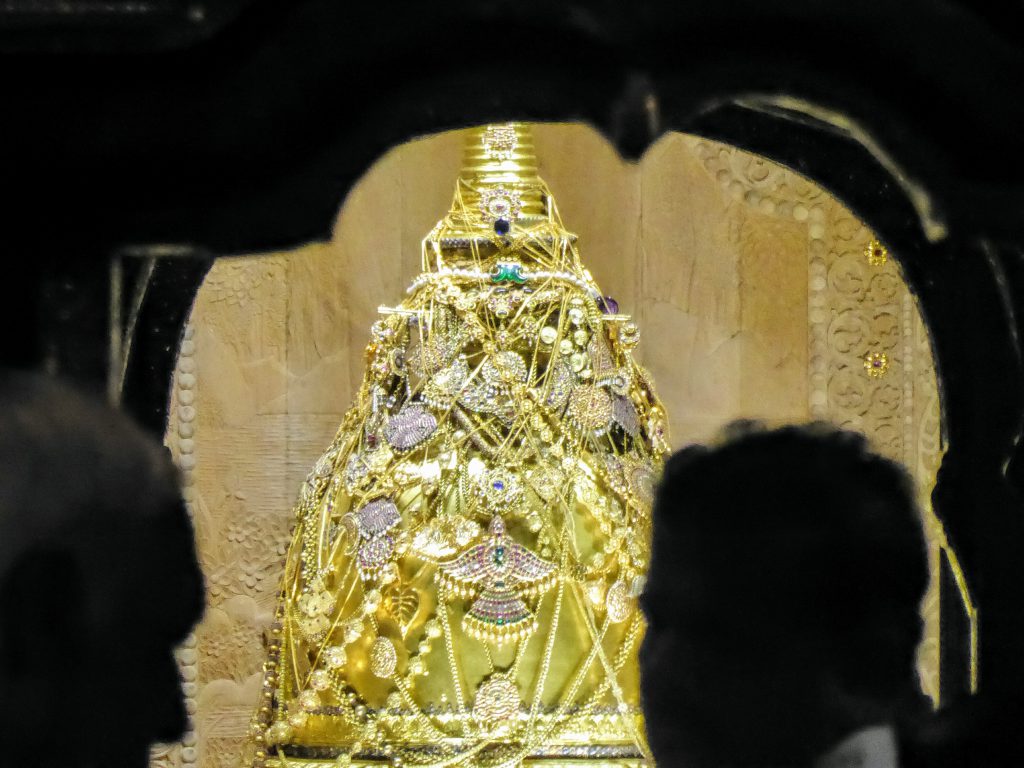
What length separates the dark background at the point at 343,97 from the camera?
571 millimetres

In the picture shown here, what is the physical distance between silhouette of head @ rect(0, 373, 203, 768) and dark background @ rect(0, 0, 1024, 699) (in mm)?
32

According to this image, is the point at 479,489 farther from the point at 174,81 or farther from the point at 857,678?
the point at 174,81

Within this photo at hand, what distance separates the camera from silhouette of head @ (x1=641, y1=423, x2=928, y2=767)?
0.73 metres

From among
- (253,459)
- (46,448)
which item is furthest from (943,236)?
(253,459)

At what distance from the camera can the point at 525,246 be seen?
55.8 inches

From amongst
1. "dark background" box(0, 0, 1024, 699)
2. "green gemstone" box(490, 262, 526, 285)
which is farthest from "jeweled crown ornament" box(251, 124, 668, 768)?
"dark background" box(0, 0, 1024, 699)

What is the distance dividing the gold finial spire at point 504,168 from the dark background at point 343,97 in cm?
82

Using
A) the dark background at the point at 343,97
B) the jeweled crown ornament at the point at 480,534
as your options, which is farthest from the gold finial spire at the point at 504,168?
the dark background at the point at 343,97

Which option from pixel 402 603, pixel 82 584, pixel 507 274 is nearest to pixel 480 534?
pixel 402 603

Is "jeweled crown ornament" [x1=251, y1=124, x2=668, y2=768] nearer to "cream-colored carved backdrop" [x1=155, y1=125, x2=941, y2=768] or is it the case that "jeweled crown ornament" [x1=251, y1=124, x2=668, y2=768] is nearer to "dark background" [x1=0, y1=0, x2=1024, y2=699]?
"cream-colored carved backdrop" [x1=155, y1=125, x2=941, y2=768]

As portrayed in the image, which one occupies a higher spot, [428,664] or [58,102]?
[58,102]

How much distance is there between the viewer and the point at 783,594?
28.7 inches

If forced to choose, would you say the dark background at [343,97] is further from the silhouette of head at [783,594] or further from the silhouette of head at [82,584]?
the silhouette of head at [783,594]

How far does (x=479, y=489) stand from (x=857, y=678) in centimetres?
60
